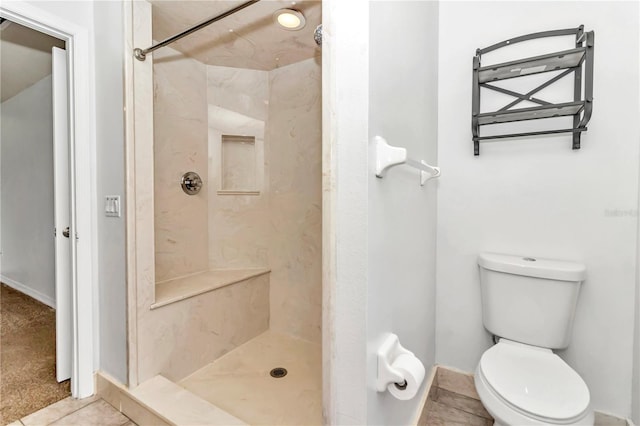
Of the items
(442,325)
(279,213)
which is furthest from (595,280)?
(279,213)

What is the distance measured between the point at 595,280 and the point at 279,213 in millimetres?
1912

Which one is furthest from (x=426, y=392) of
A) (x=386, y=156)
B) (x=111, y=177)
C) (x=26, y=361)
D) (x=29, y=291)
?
(x=29, y=291)

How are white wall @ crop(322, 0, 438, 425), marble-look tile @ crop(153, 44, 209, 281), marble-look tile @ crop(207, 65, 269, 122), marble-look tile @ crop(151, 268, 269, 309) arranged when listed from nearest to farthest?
white wall @ crop(322, 0, 438, 425), marble-look tile @ crop(151, 268, 269, 309), marble-look tile @ crop(153, 44, 209, 281), marble-look tile @ crop(207, 65, 269, 122)

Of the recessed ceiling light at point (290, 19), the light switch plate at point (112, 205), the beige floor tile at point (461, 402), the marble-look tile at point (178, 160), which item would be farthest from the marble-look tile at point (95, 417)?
the recessed ceiling light at point (290, 19)

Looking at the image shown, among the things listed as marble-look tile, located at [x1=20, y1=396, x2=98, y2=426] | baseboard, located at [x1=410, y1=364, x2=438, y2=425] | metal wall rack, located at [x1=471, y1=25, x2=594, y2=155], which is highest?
metal wall rack, located at [x1=471, y1=25, x2=594, y2=155]

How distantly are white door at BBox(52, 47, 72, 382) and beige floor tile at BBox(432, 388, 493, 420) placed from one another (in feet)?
6.75

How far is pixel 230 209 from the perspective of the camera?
2418 millimetres

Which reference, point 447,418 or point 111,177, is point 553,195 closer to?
point 447,418

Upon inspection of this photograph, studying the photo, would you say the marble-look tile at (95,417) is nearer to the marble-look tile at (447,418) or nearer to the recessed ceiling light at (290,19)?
the marble-look tile at (447,418)

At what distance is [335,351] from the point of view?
3.12ft

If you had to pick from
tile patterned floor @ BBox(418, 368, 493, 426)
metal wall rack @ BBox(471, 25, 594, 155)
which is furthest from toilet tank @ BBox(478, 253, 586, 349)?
metal wall rack @ BBox(471, 25, 594, 155)

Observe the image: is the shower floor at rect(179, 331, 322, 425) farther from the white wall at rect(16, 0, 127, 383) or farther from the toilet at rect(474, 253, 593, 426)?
the toilet at rect(474, 253, 593, 426)

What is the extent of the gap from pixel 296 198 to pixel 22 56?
229 cm

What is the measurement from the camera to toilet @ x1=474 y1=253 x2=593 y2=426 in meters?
1.07
